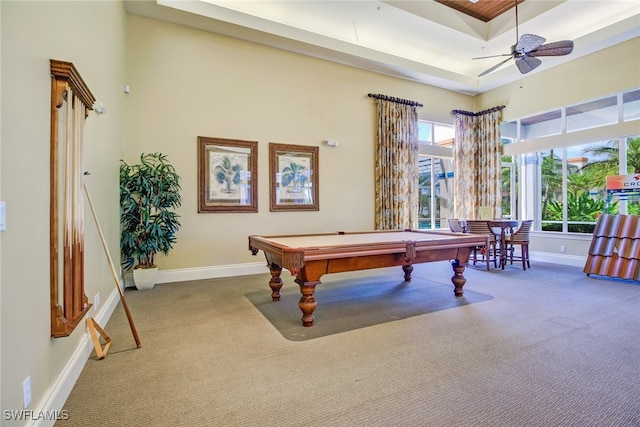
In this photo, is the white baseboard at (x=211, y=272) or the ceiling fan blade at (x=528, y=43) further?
the white baseboard at (x=211, y=272)

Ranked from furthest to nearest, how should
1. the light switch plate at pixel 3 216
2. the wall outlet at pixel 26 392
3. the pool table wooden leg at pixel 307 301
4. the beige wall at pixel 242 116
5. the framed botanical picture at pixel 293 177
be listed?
the framed botanical picture at pixel 293 177 < the beige wall at pixel 242 116 < the pool table wooden leg at pixel 307 301 < the wall outlet at pixel 26 392 < the light switch plate at pixel 3 216

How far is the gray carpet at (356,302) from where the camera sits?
3067 mm

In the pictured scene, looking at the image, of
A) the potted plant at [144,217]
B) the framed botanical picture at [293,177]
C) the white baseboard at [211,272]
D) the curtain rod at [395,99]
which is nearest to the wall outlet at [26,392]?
the potted plant at [144,217]

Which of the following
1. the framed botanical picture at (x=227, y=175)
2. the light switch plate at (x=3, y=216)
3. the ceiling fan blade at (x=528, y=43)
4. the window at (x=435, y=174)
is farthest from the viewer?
the window at (x=435, y=174)

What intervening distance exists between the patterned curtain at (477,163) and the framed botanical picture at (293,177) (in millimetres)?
3959

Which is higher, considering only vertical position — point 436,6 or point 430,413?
point 436,6

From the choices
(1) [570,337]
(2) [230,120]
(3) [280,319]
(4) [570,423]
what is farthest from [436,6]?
(4) [570,423]

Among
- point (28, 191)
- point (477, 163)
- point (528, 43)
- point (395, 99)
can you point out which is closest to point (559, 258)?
point (477, 163)

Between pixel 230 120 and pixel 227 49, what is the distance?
1.22 m

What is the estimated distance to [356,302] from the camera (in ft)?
12.4

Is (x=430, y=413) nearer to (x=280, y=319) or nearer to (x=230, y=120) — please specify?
(x=280, y=319)

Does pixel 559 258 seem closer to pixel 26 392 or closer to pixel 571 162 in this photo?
pixel 571 162

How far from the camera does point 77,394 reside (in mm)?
1904

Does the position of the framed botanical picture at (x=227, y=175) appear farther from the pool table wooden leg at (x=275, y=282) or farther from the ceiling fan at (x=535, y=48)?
the ceiling fan at (x=535, y=48)
